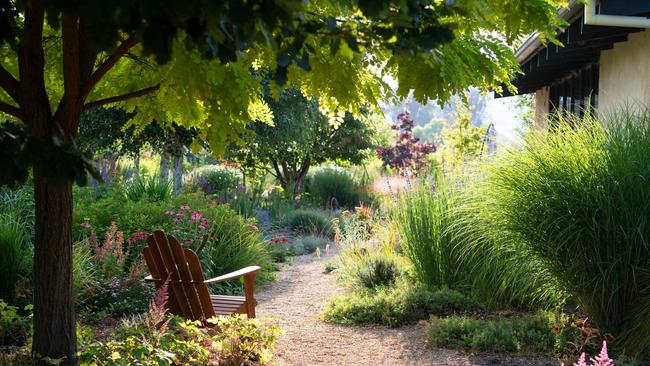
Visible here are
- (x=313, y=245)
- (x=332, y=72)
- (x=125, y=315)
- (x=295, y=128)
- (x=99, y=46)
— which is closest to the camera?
(x=99, y=46)

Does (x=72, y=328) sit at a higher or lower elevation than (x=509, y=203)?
lower

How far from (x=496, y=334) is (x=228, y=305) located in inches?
87.1

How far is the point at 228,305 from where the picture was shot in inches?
249

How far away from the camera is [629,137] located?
573cm

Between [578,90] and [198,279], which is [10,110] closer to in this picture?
[198,279]

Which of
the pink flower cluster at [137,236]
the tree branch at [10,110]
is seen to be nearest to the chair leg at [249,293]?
A: the pink flower cluster at [137,236]

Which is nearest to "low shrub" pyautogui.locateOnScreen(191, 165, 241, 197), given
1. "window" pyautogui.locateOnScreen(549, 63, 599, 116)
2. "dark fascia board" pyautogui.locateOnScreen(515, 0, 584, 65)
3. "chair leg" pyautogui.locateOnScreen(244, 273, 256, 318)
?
"window" pyautogui.locateOnScreen(549, 63, 599, 116)

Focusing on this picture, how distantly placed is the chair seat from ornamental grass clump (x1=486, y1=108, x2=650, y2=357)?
2268mm

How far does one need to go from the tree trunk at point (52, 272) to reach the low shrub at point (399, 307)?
3.63m

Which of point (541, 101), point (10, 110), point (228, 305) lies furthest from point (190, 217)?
point (541, 101)

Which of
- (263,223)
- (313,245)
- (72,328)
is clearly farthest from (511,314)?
(263,223)

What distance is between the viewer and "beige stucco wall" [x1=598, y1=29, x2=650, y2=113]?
7.95m

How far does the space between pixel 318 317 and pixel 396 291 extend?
2.79ft

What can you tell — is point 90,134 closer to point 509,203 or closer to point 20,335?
point 20,335
